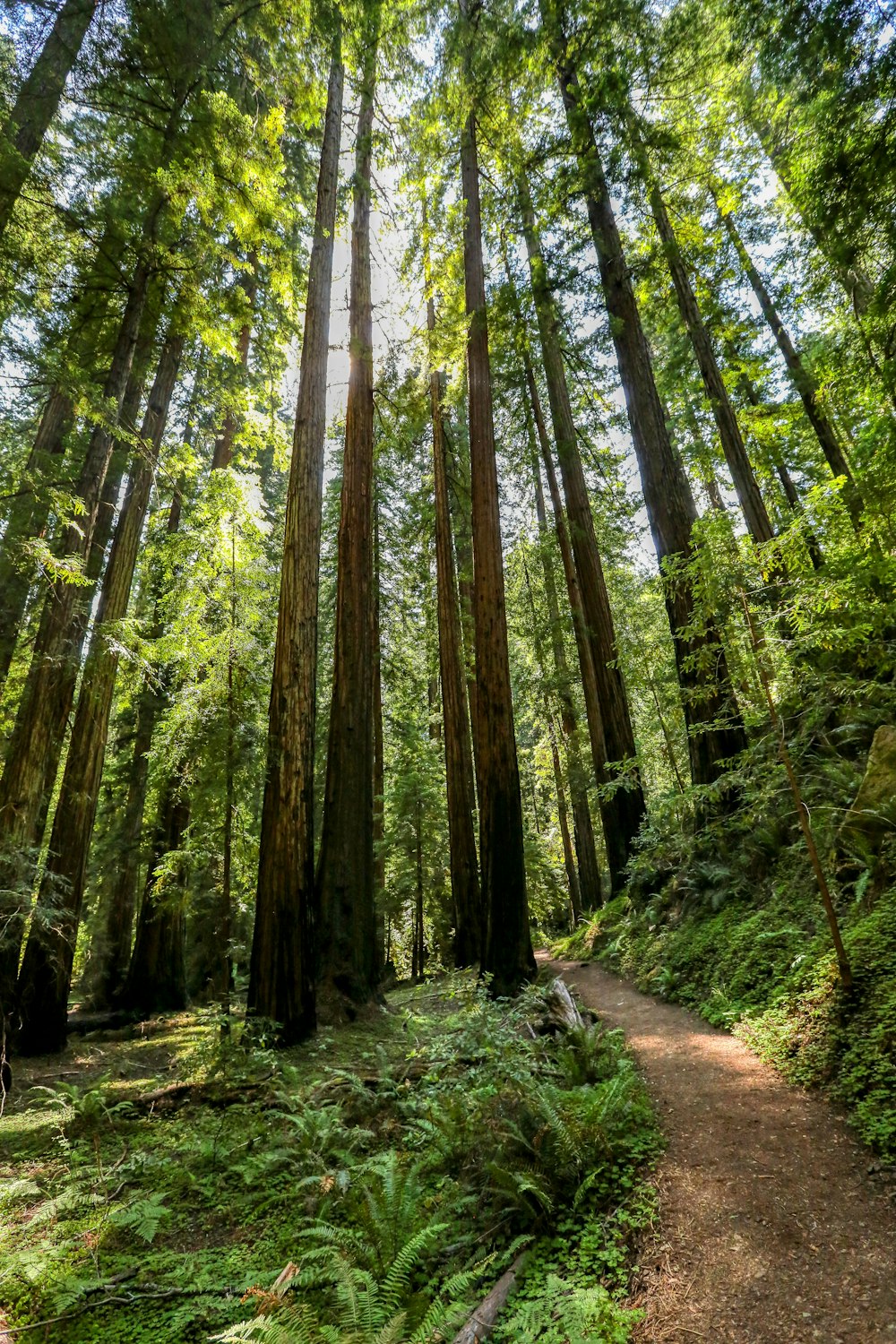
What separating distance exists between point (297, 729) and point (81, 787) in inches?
156

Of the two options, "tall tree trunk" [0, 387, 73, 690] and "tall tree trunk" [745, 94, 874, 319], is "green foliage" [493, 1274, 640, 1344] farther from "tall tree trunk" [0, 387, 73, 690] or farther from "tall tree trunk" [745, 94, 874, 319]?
"tall tree trunk" [745, 94, 874, 319]

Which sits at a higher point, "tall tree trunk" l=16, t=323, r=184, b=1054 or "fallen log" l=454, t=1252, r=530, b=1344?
"tall tree trunk" l=16, t=323, r=184, b=1054

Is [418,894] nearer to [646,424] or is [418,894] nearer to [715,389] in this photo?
[646,424]

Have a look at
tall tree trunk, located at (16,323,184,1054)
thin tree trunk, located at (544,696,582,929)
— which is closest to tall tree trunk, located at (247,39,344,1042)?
tall tree trunk, located at (16,323,184,1054)

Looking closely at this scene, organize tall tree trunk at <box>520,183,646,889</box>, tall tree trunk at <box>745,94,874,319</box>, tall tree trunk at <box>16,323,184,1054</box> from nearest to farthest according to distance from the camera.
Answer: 1. tall tree trunk at <box>745,94,874,319</box>
2. tall tree trunk at <box>16,323,184,1054</box>
3. tall tree trunk at <box>520,183,646,889</box>

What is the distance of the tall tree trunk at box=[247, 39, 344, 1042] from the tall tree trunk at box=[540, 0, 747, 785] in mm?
3783

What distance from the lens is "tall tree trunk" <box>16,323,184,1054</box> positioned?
7.34 metres

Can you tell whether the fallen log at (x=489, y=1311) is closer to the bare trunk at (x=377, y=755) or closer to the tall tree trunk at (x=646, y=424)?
the tall tree trunk at (x=646, y=424)

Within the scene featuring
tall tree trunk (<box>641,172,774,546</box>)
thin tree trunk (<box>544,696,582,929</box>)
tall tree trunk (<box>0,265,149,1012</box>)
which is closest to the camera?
tall tree trunk (<box>0,265,149,1012</box>)

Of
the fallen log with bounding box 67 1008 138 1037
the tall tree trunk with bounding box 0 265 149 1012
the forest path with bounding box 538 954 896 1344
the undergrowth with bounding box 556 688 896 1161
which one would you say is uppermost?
the tall tree trunk with bounding box 0 265 149 1012

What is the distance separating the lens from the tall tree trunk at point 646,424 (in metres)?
8.15

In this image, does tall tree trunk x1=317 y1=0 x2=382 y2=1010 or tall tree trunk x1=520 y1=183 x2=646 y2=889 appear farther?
tall tree trunk x1=520 y1=183 x2=646 y2=889

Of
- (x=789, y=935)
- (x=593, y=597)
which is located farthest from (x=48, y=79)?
(x=789, y=935)

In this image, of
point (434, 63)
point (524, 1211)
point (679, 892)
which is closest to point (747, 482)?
point (679, 892)
